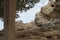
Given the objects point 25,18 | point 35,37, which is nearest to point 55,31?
point 35,37

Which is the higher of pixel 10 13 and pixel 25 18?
pixel 10 13

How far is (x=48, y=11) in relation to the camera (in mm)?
8203

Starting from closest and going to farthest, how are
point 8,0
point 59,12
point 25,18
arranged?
point 8,0
point 59,12
point 25,18

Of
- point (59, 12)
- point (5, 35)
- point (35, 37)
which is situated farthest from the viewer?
point (59, 12)

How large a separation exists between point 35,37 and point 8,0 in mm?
2027

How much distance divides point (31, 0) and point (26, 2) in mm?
318

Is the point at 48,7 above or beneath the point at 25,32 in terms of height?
above

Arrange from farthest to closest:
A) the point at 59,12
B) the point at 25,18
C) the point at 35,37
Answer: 1. the point at 25,18
2. the point at 59,12
3. the point at 35,37

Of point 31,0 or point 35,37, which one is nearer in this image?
point 35,37

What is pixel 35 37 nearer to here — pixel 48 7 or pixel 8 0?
pixel 8 0

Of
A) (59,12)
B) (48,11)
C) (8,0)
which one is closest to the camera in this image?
(8,0)

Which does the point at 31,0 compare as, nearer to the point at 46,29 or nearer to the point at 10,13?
the point at 46,29

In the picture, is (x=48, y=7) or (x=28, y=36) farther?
(x=48, y=7)

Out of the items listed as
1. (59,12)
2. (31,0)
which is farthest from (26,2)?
(59,12)
